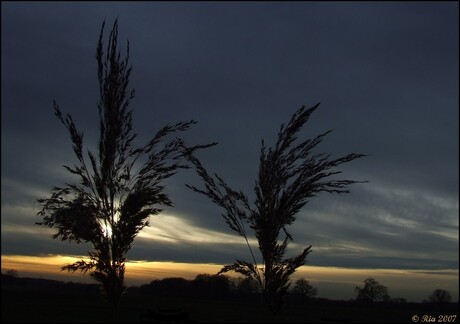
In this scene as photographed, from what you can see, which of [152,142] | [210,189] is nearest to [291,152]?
[210,189]

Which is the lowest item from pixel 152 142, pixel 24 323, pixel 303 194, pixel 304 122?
pixel 24 323

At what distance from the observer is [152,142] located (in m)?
11.3

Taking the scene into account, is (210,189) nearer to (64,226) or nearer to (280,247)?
(280,247)

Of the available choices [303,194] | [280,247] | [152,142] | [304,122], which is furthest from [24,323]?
[304,122]

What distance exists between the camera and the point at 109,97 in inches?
432

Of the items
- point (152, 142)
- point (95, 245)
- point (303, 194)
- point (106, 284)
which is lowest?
point (106, 284)

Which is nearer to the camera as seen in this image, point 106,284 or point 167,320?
point 167,320

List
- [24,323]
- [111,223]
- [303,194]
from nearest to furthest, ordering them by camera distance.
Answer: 1. [24,323]
2. [111,223]
3. [303,194]

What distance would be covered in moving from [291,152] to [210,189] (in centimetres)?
239

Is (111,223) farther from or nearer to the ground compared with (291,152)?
nearer to the ground

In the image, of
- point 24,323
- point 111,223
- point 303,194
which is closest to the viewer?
point 24,323

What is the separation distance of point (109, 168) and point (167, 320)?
3845 mm

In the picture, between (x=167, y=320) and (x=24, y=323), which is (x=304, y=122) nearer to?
(x=167, y=320)

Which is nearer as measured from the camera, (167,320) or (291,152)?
(167,320)
